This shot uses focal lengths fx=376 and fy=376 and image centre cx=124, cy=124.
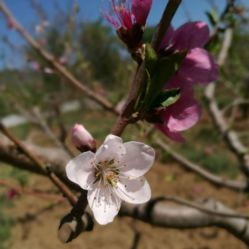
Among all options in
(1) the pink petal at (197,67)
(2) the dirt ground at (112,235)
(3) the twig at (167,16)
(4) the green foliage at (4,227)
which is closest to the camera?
(3) the twig at (167,16)

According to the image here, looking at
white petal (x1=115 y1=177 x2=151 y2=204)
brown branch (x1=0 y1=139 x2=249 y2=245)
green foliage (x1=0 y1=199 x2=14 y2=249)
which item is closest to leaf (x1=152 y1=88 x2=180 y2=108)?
white petal (x1=115 y1=177 x2=151 y2=204)

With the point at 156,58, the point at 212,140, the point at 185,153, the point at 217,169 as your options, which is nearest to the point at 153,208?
the point at 156,58

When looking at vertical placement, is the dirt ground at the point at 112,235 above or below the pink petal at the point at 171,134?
below

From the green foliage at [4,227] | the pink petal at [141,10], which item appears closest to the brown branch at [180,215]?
the pink petal at [141,10]

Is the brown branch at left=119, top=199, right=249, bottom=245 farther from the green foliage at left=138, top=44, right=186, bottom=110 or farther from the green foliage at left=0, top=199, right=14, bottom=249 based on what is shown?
the green foliage at left=0, top=199, right=14, bottom=249

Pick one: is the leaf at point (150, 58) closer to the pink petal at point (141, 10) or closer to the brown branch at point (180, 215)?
the pink petal at point (141, 10)

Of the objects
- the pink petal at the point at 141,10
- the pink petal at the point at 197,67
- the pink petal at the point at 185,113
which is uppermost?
the pink petal at the point at 141,10

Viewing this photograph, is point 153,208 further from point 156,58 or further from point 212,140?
point 212,140
